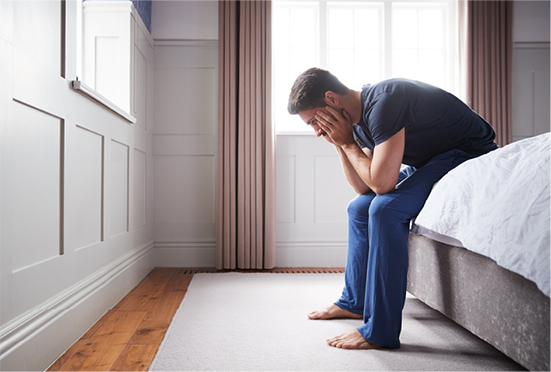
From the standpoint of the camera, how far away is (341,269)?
2416mm

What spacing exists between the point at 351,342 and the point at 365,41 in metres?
2.41

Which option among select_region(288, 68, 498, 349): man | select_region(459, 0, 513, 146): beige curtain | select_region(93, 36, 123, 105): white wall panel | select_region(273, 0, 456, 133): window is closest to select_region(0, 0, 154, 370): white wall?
select_region(93, 36, 123, 105): white wall panel

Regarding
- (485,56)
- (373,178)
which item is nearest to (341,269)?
(373,178)

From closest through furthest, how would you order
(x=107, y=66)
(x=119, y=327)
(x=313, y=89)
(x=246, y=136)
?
(x=313, y=89) → (x=119, y=327) → (x=107, y=66) → (x=246, y=136)

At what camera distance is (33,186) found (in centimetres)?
103

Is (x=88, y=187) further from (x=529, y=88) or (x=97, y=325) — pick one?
(x=529, y=88)

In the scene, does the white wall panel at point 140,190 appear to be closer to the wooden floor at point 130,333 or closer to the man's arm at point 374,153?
the wooden floor at point 130,333

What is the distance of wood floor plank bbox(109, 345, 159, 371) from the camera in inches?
39.7

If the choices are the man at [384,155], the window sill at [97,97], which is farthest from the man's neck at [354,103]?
the window sill at [97,97]

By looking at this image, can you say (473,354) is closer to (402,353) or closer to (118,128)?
(402,353)

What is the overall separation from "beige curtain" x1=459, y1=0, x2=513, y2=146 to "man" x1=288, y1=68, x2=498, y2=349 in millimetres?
1533

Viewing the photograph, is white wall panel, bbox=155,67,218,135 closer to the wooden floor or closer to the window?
the window

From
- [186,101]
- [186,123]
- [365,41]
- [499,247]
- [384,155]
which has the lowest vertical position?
[499,247]

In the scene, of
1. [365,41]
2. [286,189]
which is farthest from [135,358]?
[365,41]
